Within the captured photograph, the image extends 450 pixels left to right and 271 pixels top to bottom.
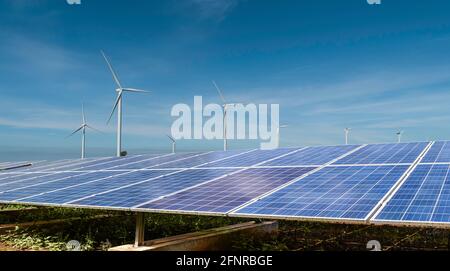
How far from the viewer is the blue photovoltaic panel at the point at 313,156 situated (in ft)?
55.7

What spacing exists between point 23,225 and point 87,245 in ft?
20.9

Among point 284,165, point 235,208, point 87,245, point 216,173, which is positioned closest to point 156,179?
point 216,173

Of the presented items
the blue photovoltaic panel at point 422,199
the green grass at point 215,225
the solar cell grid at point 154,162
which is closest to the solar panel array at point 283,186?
the blue photovoltaic panel at point 422,199

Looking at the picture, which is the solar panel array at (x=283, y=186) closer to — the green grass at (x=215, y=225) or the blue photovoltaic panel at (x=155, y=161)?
the blue photovoltaic panel at (x=155, y=161)

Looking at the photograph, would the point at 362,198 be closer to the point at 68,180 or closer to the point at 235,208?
the point at 235,208

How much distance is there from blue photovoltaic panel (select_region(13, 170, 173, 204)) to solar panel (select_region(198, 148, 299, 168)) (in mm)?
2401

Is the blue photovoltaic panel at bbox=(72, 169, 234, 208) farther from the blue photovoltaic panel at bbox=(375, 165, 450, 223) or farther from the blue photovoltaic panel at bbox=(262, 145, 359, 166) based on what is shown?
the blue photovoltaic panel at bbox=(375, 165, 450, 223)

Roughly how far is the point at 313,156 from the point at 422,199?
25.7ft

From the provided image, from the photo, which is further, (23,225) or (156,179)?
(23,225)

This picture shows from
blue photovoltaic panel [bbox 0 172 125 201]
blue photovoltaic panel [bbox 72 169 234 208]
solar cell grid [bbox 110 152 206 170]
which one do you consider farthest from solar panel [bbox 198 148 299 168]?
blue photovoltaic panel [bbox 0 172 125 201]

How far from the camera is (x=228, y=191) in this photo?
43.8 ft

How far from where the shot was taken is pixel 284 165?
1678cm

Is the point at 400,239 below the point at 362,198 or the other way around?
below

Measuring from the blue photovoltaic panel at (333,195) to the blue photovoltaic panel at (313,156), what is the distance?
94.3 inches
